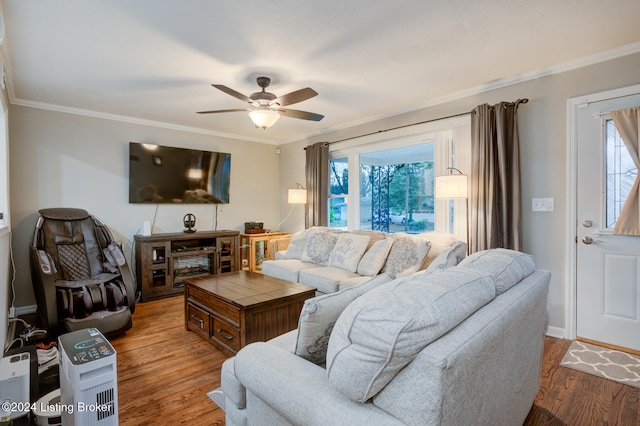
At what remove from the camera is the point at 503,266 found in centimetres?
151

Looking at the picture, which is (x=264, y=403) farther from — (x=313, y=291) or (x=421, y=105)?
(x=421, y=105)

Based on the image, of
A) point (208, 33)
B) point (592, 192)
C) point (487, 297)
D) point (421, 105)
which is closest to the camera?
point (487, 297)

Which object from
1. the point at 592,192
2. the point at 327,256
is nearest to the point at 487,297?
the point at 592,192

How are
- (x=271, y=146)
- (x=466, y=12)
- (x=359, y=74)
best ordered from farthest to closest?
(x=271, y=146) → (x=359, y=74) → (x=466, y=12)

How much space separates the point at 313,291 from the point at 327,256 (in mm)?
1075

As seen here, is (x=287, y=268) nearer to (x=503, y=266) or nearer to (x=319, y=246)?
(x=319, y=246)

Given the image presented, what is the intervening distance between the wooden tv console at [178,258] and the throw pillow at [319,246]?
137 centimetres

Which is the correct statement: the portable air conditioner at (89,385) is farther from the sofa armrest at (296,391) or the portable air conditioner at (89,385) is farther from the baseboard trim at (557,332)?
the baseboard trim at (557,332)

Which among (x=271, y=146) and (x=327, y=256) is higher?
(x=271, y=146)

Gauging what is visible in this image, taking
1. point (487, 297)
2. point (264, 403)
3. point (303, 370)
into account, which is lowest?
point (264, 403)

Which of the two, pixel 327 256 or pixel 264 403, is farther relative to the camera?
pixel 327 256

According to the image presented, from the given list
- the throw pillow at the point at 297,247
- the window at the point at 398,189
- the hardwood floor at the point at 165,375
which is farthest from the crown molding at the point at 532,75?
the hardwood floor at the point at 165,375

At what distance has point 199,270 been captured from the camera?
477cm

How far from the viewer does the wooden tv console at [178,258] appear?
411cm
